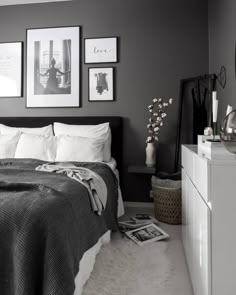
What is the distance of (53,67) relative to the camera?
3387 millimetres

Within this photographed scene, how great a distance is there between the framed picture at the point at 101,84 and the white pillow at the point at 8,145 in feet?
3.64

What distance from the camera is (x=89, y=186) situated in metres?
1.79

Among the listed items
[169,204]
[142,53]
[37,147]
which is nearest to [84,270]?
[169,204]

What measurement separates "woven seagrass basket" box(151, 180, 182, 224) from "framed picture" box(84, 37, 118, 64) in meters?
1.78

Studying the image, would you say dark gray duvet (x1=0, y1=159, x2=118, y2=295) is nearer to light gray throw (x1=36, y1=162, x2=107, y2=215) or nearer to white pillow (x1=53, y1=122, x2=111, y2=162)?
light gray throw (x1=36, y1=162, x2=107, y2=215)

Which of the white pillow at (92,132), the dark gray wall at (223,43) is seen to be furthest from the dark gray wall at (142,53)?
the white pillow at (92,132)

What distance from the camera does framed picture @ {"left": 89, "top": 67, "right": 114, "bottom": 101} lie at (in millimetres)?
3279

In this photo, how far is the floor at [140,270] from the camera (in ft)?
5.08

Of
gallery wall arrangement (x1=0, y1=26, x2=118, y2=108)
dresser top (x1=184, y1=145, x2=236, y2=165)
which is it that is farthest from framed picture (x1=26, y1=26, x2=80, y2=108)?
dresser top (x1=184, y1=145, x2=236, y2=165)

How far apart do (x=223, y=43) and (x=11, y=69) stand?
8.93ft

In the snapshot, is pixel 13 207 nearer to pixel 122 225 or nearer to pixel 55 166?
pixel 55 166

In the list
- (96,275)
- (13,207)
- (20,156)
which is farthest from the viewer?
(20,156)

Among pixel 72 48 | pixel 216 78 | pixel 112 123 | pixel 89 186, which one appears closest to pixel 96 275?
pixel 89 186

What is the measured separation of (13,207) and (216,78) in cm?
234
